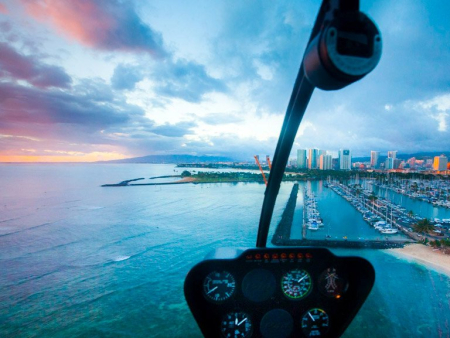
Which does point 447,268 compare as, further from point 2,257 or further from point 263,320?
point 2,257

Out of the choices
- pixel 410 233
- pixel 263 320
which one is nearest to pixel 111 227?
pixel 263 320

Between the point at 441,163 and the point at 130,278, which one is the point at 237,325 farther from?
the point at 441,163

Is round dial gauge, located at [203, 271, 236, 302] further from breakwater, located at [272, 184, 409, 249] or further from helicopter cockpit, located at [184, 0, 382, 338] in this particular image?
breakwater, located at [272, 184, 409, 249]

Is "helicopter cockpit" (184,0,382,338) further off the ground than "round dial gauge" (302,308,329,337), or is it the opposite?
"helicopter cockpit" (184,0,382,338)

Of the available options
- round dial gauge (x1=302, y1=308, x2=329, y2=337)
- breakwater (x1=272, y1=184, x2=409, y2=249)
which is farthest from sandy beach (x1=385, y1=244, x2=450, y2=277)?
round dial gauge (x1=302, y1=308, x2=329, y2=337)

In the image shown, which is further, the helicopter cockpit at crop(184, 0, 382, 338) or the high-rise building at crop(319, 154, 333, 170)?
the high-rise building at crop(319, 154, 333, 170)

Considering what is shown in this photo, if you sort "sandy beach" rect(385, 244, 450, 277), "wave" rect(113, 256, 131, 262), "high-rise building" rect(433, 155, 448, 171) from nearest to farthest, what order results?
"sandy beach" rect(385, 244, 450, 277), "wave" rect(113, 256, 131, 262), "high-rise building" rect(433, 155, 448, 171)

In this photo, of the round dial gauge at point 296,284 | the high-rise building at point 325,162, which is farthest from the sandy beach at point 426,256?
the high-rise building at point 325,162
